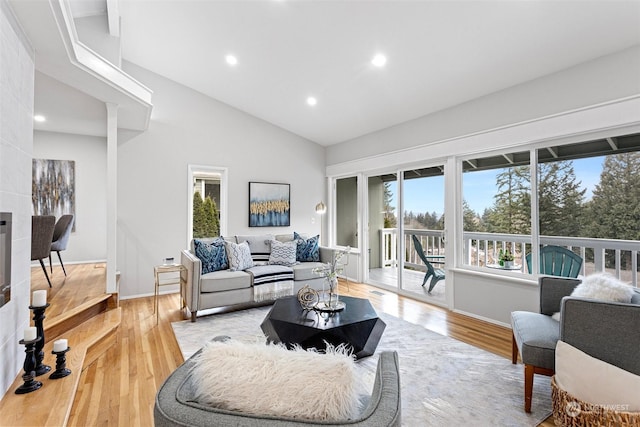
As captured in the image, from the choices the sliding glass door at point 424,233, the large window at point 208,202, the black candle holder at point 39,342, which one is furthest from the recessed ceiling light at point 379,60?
the black candle holder at point 39,342

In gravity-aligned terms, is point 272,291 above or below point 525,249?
below

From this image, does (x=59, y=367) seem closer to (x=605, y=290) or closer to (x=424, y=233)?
(x=605, y=290)

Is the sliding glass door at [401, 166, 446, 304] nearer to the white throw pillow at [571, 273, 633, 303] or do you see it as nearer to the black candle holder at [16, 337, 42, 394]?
the white throw pillow at [571, 273, 633, 303]

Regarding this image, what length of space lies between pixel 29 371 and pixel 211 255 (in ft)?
7.27

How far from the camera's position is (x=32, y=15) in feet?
6.38

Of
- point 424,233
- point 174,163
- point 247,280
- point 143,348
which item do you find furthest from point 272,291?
point 174,163

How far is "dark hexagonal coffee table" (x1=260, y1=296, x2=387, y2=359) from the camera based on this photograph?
2.61 m

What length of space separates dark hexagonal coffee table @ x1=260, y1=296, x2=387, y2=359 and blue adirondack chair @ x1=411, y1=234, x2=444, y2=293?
1.90m

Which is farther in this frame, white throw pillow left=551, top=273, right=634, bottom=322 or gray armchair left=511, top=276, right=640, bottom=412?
white throw pillow left=551, top=273, right=634, bottom=322

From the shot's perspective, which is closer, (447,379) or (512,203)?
(447,379)

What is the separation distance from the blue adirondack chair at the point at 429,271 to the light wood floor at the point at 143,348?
1.27 ft

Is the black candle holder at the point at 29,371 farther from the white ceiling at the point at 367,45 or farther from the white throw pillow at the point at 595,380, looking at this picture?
the white ceiling at the point at 367,45

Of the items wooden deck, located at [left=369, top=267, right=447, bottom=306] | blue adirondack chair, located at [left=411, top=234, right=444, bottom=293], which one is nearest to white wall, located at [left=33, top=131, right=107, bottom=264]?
wooden deck, located at [left=369, top=267, right=447, bottom=306]

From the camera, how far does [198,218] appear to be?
6.06 meters
